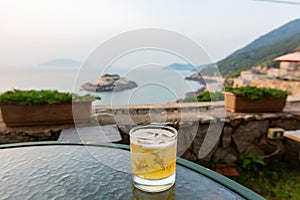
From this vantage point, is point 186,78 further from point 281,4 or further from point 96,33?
point 281,4

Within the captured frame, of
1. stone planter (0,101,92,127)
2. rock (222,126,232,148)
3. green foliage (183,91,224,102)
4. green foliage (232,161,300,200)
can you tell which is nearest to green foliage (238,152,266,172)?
green foliage (232,161,300,200)

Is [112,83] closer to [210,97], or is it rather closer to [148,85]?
[148,85]

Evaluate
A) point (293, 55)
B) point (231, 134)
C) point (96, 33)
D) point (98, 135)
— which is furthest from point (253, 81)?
point (98, 135)

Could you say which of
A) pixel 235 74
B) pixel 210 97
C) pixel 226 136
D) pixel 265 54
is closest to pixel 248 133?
pixel 226 136

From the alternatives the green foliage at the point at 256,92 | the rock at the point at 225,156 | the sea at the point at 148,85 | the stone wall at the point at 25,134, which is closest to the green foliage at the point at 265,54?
the green foliage at the point at 256,92

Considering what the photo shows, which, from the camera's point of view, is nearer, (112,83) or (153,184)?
(153,184)

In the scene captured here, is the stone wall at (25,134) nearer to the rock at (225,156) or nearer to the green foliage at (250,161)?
the rock at (225,156)
